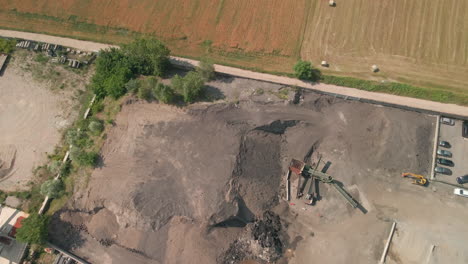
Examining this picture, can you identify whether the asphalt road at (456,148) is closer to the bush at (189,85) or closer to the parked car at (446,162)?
the parked car at (446,162)

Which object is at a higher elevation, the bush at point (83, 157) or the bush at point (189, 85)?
the bush at point (189, 85)

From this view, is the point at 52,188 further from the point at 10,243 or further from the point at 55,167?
the point at 10,243

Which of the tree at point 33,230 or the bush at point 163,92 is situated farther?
the bush at point 163,92

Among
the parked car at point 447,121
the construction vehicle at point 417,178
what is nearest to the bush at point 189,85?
the construction vehicle at point 417,178

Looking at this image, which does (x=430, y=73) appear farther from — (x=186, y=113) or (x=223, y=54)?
(x=186, y=113)

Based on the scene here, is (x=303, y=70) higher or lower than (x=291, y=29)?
lower

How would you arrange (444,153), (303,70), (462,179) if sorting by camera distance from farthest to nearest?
(303,70), (444,153), (462,179)

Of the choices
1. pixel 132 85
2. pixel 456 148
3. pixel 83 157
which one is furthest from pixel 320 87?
pixel 83 157

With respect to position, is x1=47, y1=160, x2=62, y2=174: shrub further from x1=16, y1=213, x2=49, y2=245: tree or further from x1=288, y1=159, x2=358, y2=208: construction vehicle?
x1=288, y1=159, x2=358, y2=208: construction vehicle
